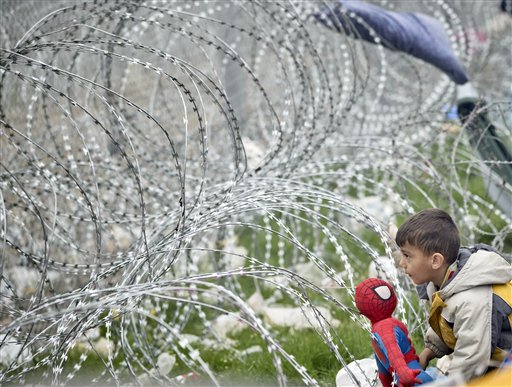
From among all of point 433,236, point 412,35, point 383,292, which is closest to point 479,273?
point 433,236

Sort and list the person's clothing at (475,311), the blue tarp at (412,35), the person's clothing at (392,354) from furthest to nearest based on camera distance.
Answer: the blue tarp at (412,35)
the person's clothing at (392,354)
the person's clothing at (475,311)

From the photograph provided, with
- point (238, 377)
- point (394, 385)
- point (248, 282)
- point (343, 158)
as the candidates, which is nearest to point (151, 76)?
point (248, 282)

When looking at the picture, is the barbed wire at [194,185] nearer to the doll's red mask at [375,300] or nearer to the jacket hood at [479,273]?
the doll's red mask at [375,300]

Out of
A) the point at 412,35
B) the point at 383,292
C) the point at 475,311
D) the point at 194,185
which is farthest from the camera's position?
the point at 412,35

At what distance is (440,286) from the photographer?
299 centimetres

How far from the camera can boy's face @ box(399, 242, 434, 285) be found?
2.92 metres

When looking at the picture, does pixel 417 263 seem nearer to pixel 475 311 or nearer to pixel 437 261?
pixel 437 261

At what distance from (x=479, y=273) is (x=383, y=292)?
1.03 ft

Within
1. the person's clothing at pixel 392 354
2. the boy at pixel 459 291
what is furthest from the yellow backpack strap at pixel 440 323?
the person's clothing at pixel 392 354

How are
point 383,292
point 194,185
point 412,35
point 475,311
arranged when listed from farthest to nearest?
point 412,35, point 194,185, point 383,292, point 475,311

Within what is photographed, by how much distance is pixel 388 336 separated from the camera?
282cm

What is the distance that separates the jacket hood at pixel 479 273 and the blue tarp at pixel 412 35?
3.43 meters

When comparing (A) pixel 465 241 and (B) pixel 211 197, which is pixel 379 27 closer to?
(A) pixel 465 241

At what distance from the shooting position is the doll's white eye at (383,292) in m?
2.85
